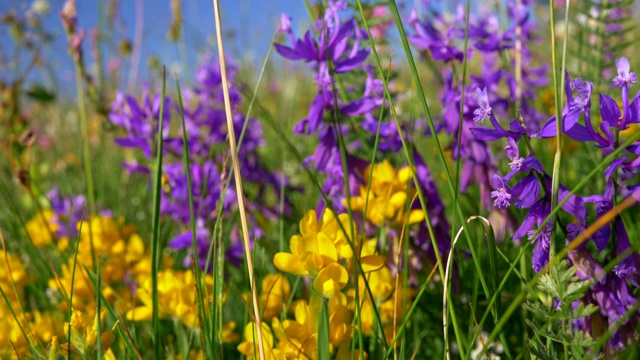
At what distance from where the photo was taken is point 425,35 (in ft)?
4.18

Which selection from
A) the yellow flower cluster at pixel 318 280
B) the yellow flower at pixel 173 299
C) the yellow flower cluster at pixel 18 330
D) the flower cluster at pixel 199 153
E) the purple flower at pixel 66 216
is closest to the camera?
the yellow flower cluster at pixel 318 280

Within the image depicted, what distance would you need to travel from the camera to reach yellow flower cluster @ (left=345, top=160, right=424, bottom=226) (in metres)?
1.07

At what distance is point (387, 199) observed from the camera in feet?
3.46

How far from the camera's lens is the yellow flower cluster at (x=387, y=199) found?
3.51 ft

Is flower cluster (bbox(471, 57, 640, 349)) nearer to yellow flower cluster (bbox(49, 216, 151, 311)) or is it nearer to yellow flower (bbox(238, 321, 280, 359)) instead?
yellow flower (bbox(238, 321, 280, 359))

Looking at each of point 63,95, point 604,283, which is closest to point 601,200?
point 604,283

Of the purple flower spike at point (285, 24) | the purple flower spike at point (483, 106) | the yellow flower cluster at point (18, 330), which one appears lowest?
the yellow flower cluster at point (18, 330)

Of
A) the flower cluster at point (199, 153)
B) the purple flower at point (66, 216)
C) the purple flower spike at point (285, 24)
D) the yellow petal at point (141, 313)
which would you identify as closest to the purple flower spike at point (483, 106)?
the purple flower spike at point (285, 24)

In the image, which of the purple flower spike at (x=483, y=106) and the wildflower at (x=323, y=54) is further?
the wildflower at (x=323, y=54)

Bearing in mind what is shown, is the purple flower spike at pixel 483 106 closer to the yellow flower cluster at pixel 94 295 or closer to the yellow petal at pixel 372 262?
the yellow petal at pixel 372 262

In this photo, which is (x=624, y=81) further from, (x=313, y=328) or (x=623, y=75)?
(x=313, y=328)

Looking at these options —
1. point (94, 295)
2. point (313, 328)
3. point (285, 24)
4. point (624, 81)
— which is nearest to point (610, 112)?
point (624, 81)

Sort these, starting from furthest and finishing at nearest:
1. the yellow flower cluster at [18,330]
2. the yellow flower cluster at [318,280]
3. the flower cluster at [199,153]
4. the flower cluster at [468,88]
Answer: the flower cluster at [199,153] → the flower cluster at [468,88] → the yellow flower cluster at [18,330] → the yellow flower cluster at [318,280]

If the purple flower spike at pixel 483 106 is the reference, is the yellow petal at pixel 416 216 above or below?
below
